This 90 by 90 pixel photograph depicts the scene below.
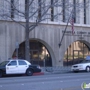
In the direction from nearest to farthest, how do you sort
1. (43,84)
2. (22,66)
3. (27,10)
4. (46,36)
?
(43,84) < (22,66) < (27,10) < (46,36)

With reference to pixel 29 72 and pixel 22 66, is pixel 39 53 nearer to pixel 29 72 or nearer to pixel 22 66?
pixel 29 72

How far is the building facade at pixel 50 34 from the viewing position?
32875 millimetres

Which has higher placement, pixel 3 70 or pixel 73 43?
pixel 73 43

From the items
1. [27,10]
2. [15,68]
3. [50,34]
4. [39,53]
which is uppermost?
[27,10]

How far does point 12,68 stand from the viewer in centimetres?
2561

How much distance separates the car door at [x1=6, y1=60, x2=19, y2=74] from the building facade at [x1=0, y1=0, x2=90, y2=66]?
533 cm

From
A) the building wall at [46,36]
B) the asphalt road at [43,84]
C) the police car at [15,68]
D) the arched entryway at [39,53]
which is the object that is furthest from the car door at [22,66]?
the arched entryway at [39,53]

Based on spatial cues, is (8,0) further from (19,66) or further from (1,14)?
(19,66)

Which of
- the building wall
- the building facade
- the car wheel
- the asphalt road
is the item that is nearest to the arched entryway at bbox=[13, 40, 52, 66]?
the building facade

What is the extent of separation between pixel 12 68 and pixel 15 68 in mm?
263

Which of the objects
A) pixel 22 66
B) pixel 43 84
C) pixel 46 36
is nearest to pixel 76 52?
pixel 46 36

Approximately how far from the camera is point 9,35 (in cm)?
3347

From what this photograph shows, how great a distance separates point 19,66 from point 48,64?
542 inches

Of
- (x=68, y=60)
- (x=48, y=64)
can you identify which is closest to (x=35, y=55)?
(x=48, y=64)
